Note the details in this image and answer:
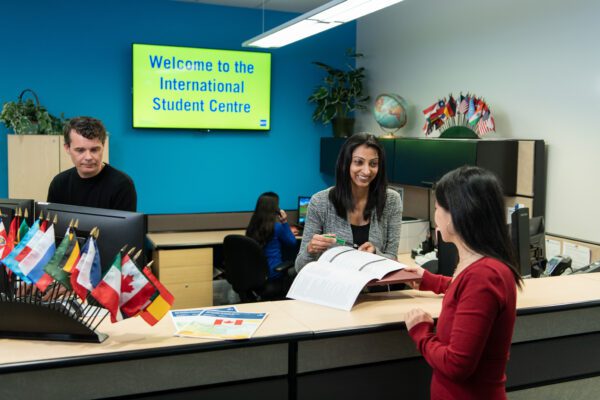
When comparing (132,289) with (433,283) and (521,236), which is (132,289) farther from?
(521,236)

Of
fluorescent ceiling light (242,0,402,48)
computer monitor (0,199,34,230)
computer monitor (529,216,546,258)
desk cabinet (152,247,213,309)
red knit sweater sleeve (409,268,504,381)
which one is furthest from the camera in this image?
desk cabinet (152,247,213,309)

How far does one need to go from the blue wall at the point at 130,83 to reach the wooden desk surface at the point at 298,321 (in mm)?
3354

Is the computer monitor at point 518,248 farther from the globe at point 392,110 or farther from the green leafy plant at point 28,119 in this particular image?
the green leafy plant at point 28,119

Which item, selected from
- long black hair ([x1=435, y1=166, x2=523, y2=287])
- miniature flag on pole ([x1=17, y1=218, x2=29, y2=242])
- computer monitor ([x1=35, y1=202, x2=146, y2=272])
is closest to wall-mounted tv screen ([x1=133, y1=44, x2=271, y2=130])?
computer monitor ([x1=35, y1=202, x2=146, y2=272])

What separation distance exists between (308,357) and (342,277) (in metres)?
0.31

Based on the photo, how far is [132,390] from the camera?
1.47 m

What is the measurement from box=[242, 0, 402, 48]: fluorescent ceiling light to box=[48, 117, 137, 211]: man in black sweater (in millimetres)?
1518

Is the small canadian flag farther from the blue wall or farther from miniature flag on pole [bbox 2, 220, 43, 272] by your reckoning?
the blue wall

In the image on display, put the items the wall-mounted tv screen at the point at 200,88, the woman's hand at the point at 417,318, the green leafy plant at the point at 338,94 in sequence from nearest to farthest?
the woman's hand at the point at 417,318, the wall-mounted tv screen at the point at 200,88, the green leafy plant at the point at 338,94

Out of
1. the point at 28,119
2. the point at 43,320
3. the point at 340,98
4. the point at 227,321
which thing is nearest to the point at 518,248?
the point at 227,321

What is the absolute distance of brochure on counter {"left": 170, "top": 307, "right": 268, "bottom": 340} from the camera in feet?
5.01

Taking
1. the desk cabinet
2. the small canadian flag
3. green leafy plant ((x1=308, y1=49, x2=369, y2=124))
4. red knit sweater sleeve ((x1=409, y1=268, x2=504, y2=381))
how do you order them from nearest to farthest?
1. red knit sweater sleeve ((x1=409, y1=268, x2=504, y2=381))
2. the small canadian flag
3. the desk cabinet
4. green leafy plant ((x1=308, y1=49, x2=369, y2=124))

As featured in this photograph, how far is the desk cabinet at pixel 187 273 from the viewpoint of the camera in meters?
4.36

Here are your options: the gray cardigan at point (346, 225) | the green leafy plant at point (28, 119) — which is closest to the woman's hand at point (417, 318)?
the gray cardigan at point (346, 225)
